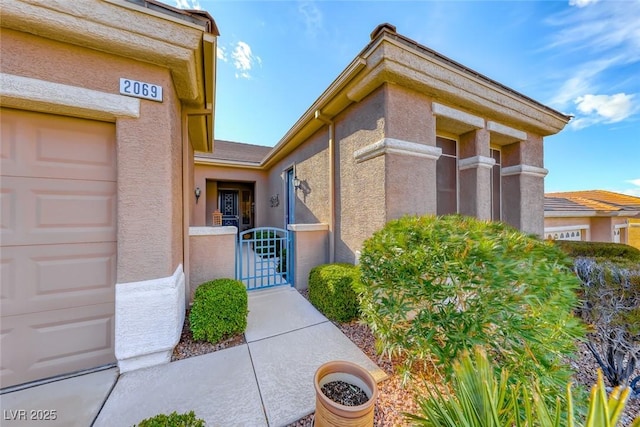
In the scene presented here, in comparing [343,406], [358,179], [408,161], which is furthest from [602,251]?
[343,406]

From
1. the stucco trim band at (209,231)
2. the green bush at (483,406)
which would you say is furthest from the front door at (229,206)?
the green bush at (483,406)

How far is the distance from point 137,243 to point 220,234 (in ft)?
5.34

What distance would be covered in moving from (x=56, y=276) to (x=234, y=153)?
411 inches

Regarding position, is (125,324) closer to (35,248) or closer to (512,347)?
(35,248)

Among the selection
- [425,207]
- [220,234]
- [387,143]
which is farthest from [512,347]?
[220,234]

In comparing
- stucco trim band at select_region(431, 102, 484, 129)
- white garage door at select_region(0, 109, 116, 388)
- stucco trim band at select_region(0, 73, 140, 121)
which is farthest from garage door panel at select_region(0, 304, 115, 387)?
stucco trim band at select_region(431, 102, 484, 129)

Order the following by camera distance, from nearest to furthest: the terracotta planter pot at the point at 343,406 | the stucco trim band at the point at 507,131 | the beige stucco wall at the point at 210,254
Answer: the terracotta planter pot at the point at 343,406 → the beige stucco wall at the point at 210,254 → the stucco trim band at the point at 507,131

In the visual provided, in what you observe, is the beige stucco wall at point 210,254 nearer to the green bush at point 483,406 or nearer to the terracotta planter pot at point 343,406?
the terracotta planter pot at point 343,406

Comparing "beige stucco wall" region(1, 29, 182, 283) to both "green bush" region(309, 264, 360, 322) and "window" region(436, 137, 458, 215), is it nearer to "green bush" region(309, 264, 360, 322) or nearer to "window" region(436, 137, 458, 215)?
"green bush" region(309, 264, 360, 322)

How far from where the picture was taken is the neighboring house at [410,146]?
3738 mm

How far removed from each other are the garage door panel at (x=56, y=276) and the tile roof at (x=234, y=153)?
7.20 m

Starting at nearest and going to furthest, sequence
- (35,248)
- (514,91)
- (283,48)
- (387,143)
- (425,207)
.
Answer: (35,248) → (387,143) → (425,207) → (514,91) → (283,48)

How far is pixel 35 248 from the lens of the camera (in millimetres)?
2379

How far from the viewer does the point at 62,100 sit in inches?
92.8
